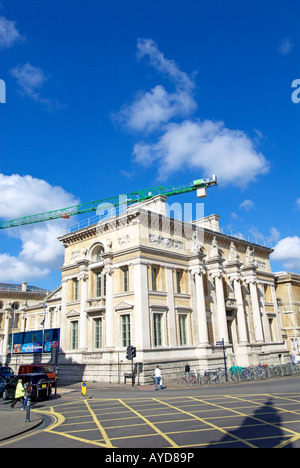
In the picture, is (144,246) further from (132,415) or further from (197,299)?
(132,415)

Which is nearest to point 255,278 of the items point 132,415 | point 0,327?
point 132,415

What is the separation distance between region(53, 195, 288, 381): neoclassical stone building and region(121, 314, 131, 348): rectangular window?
0.30ft

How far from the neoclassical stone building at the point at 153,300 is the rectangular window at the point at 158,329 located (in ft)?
0.29

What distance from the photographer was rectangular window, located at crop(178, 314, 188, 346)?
34.6 m

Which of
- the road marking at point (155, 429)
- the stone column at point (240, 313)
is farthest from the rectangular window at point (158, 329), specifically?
the road marking at point (155, 429)

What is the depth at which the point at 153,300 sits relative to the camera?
1297 inches

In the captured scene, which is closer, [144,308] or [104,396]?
[104,396]

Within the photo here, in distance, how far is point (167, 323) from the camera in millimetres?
33438

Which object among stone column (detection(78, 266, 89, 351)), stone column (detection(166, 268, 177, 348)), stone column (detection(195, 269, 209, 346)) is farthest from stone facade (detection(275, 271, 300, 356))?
stone column (detection(78, 266, 89, 351))

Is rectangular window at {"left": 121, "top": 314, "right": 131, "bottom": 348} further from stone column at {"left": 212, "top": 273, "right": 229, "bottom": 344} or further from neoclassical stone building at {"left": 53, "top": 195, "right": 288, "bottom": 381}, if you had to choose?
stone column at {"left": 212, "top": 273, "right": 229, "bottom": 344}

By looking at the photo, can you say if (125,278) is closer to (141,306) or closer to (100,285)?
(141,306)

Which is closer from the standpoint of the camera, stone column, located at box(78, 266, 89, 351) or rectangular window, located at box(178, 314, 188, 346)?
rectangular window, located at box(178, 314, 188, 346)

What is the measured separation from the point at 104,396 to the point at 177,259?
16.1m

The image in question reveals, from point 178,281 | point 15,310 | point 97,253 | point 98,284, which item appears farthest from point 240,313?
point 15,310
